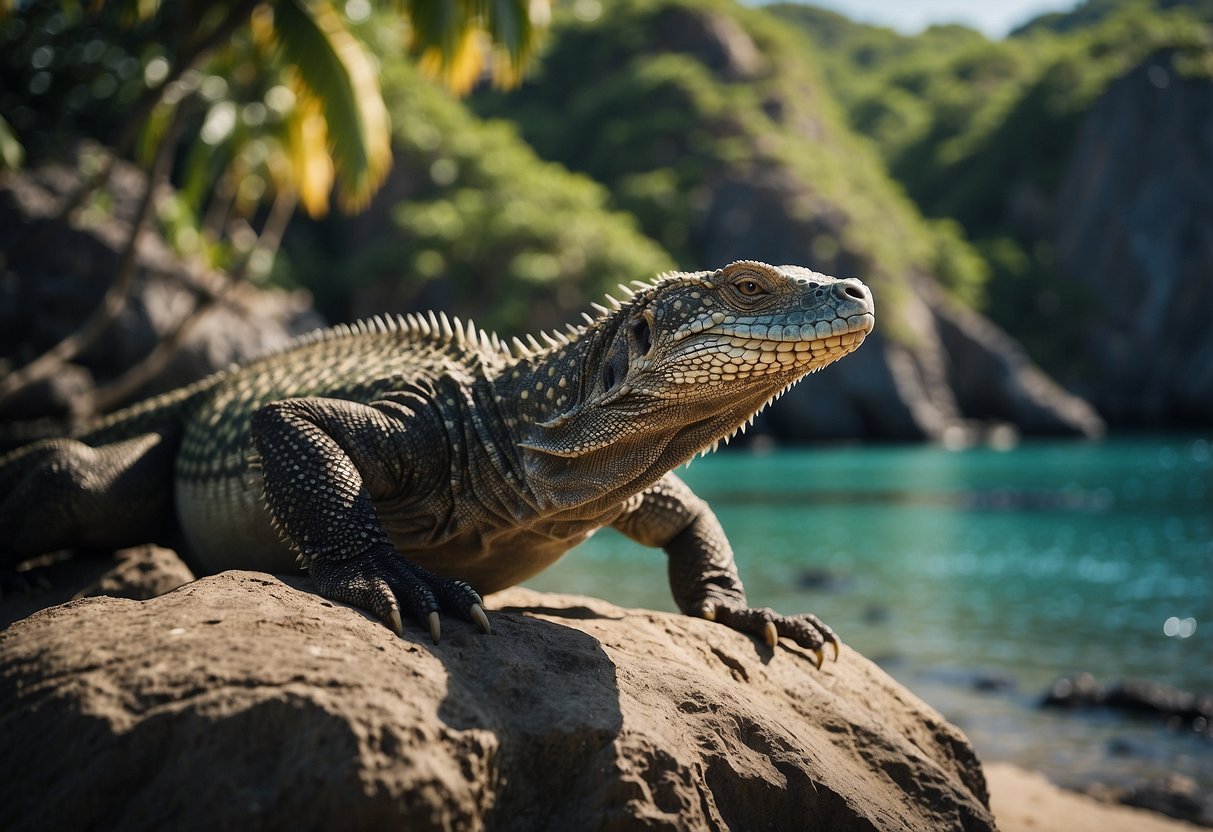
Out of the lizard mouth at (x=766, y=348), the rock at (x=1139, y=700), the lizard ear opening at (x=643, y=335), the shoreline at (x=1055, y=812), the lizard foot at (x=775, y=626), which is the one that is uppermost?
the lizard mouth at (x=766, y=348)

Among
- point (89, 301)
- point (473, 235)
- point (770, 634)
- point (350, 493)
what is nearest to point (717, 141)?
point (473, 235)

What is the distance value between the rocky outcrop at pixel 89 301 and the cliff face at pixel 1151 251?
65.7 meters

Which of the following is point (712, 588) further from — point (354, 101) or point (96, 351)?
point (96, 351)

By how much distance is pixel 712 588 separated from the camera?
224 inches

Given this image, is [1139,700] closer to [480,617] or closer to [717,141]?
[480,617]

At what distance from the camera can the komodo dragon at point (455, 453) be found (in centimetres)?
427

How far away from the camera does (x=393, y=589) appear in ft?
13.3

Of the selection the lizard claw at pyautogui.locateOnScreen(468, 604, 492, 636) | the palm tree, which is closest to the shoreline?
the lizard claw at pyautogui.locateOnScreen(468, 604, 492, 636)

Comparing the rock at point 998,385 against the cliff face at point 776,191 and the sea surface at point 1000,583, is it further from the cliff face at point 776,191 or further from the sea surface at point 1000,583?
the sea surface at point 1000,583

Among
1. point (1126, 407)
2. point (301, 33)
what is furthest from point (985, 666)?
point (1126, 407)

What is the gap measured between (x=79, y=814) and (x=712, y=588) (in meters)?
3.42

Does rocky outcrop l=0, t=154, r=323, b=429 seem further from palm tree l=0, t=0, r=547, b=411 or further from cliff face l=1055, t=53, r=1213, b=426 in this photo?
cliff face l=1055, t=53, r=1213, b=426

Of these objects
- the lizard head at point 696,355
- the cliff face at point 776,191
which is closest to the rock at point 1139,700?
→ the lizard head at point 696,355

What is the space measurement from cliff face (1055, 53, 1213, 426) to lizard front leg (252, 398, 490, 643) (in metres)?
75.9
